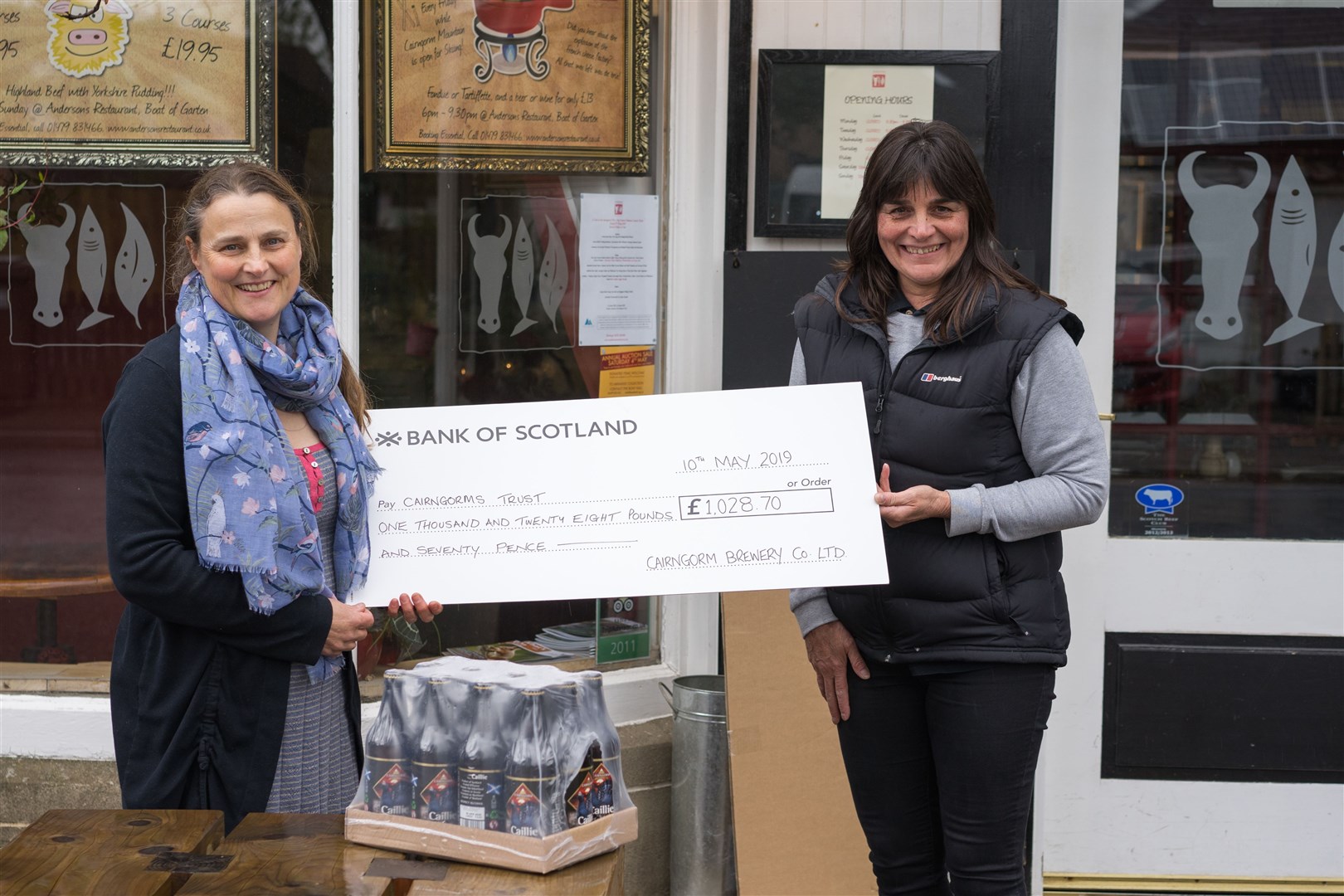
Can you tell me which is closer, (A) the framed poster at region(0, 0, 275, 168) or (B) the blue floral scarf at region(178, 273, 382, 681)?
(B) the blue floral scarf at region(178, 273, 382, 681)

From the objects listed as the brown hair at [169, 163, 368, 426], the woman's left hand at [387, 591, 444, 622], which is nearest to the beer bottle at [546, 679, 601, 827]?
the woman's left hand at [387, 591, 444, 622]

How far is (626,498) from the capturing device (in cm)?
236

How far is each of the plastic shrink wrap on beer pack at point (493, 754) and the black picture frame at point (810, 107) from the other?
7.08 feet

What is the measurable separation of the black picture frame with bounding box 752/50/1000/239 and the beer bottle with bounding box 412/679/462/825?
2.21 meters

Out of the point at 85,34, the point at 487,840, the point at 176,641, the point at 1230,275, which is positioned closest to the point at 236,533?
the point at 176,641

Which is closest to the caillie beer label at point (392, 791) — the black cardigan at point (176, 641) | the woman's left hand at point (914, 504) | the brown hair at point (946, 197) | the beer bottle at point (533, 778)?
the beer bottle at point (533, 778)

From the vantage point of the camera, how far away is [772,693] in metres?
3.48

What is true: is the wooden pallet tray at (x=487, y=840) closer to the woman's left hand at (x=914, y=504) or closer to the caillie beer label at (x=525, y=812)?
the caillie beer label at (x=525, y=812)

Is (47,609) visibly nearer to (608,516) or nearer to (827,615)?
(608,516)

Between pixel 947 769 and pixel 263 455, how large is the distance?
1.32 m

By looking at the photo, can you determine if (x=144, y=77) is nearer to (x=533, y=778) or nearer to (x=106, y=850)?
(x=106, y=850)

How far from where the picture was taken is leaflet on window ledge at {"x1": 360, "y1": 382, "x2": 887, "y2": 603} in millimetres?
2305

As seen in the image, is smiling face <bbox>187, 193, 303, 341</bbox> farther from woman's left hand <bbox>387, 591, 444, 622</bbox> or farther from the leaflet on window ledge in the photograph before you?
woman's left hand <bbox>387, 591, 444, 622</bbox>

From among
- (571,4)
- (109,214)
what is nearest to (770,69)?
(571,4)
